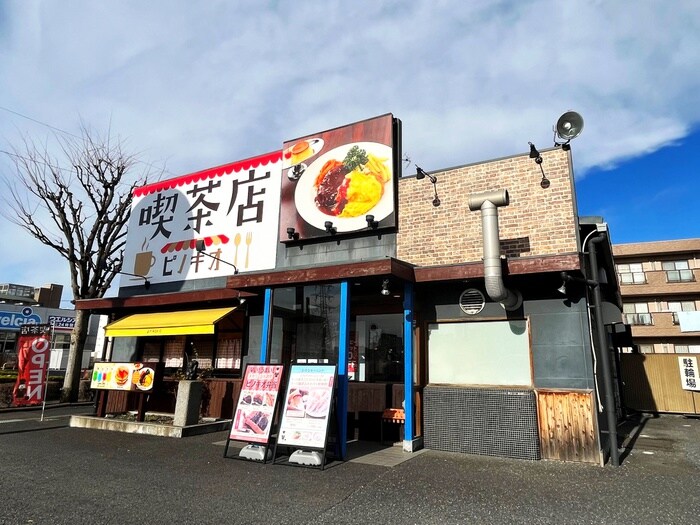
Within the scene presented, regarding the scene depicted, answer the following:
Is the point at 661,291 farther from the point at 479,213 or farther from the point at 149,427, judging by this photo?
the point at 149,427

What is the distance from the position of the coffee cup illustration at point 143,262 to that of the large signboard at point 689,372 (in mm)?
19236

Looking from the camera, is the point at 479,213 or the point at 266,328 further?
the point at 479,213

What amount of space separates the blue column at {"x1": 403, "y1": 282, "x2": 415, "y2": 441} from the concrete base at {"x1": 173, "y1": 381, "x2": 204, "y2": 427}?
4.72 metres

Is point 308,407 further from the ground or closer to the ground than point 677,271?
closer to the ground

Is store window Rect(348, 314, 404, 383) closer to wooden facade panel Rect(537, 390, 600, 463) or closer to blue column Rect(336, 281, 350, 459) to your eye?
blue column Rect(336, 281, 350, 459)

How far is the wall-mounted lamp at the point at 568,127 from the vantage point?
829 cm

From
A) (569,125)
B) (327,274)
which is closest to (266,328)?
(327,274)

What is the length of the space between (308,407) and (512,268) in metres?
4.13

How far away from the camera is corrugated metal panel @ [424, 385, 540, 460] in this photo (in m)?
7.58

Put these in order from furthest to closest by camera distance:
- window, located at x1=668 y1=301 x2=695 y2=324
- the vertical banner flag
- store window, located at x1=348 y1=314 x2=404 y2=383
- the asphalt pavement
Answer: window, located at x1=668 y1=301 x2=695 y2=324, the vertical banner flag, store window, located at x1=348 y1=314 x2=404 y2=383, the asphalt pavement

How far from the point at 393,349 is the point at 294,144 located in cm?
603

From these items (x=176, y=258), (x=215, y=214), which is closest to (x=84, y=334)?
(x=176, y=258)

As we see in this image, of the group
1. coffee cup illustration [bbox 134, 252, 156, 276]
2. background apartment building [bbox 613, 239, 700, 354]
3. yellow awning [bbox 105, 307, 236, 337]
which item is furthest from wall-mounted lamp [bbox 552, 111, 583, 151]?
background apartment building [bbox 613, 239, 700, 354]

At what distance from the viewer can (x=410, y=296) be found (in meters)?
8.66
